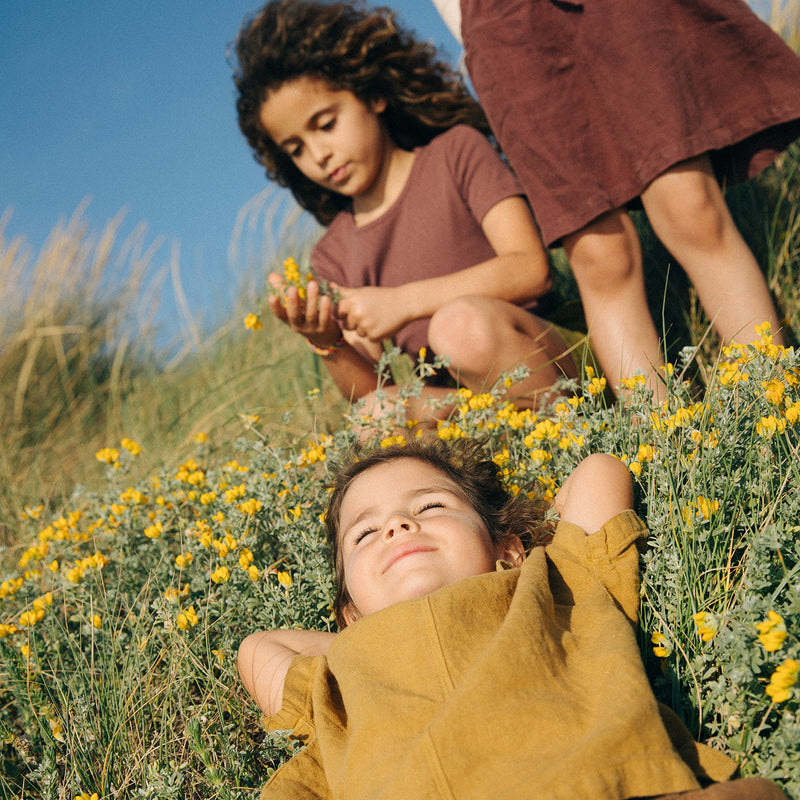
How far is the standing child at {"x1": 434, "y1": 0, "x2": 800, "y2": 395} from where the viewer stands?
2.47m

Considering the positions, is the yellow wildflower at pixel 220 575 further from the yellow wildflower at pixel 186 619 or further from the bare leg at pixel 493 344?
the bare leg at pixel 493 344

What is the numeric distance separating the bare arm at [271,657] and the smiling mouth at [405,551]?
352 millimetres

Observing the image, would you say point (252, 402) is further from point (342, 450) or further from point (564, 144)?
point (564, 144)

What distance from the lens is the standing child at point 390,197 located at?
2879 mm

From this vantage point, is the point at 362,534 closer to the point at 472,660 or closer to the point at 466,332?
the point at 472,660

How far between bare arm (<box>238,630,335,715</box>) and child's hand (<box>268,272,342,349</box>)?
4.41ft

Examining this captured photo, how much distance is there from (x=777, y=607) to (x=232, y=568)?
4.52ft

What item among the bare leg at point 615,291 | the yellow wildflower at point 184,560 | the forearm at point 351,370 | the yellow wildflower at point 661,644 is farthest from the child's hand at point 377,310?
the yellow wildflower at point 661,644

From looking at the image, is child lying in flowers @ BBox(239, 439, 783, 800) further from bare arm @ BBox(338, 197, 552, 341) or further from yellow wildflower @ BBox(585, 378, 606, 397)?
bare arm @ BBox(338, 197, 552, 341)

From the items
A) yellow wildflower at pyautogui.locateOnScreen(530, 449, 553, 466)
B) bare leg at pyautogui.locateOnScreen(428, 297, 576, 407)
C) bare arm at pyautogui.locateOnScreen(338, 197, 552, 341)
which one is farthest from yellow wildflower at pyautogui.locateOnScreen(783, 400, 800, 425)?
bare arm at pyautogui.locateOnScreen(338, 197, 552, 341)

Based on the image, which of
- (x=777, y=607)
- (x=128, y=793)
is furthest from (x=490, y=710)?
(x=128, y=793)

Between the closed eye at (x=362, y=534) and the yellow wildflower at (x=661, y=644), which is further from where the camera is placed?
the closed eye at (x=362, y=534)

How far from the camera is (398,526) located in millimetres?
1742

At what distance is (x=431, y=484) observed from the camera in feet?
6.37
